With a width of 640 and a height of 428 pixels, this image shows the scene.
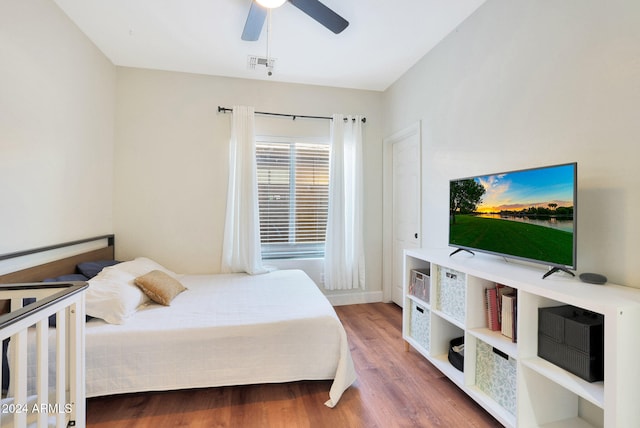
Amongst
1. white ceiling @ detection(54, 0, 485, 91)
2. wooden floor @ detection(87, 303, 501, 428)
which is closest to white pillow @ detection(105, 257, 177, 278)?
wooden floor @ detection(87, 303, 501, 428)

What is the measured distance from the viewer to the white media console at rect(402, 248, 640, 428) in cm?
108

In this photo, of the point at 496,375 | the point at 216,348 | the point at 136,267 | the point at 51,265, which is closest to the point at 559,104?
the point at 496,375

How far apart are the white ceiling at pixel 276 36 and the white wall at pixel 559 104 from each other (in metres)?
0.40

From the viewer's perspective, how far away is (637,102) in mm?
1344

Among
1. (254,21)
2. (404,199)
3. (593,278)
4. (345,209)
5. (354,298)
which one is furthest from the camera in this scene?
(354,298)

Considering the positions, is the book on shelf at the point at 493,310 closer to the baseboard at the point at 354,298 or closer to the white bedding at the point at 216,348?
the white bedding at the point at 216,348

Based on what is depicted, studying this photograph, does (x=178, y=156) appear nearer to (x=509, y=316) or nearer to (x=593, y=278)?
(x=509, y=316)

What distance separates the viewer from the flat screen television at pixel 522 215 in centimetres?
143

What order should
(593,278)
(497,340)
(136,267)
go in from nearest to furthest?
(593,278)
(497,340)
(136,267)

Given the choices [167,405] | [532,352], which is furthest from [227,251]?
[532,352]

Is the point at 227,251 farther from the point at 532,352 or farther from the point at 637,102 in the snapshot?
the point at 637,102

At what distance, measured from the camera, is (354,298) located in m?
3.70

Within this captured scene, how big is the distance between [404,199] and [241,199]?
185 cm

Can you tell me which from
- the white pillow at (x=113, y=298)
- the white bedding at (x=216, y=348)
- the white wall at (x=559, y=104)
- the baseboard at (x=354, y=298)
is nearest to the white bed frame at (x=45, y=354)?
the white bedding at (x=216, y=348)
